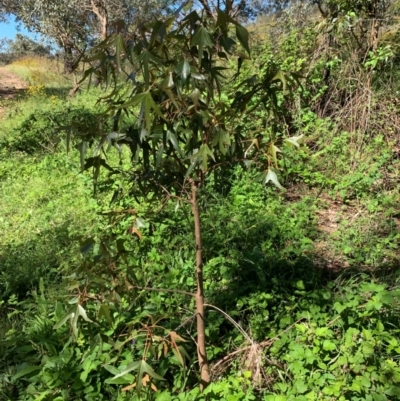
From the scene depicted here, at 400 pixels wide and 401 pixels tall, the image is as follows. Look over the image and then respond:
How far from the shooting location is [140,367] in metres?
1.59

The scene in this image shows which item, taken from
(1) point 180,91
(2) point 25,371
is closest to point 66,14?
(2) point 25,371

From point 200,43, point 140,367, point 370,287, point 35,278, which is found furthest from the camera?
point 35,278

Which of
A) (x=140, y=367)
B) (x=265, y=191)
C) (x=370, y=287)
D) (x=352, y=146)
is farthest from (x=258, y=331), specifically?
(x=352, y=146)

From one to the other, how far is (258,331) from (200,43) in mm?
1730

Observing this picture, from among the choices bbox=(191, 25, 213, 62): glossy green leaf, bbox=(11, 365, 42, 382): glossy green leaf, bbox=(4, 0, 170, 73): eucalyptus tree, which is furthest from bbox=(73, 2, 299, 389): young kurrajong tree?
bbox=(4, 0, 170, 73): eucalyptus tree

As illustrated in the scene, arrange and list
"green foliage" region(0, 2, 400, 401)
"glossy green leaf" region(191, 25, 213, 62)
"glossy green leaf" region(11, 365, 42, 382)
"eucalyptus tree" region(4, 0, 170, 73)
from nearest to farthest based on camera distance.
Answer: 1. "glossy green leaf" region(191, 25, 213, 62)
2. "green foliage" region(0, 2, 400, 401)
3. "glossy green leaf" region(11, 365, 42, 382)
4. "eucalyptus tree" region(4, 0, 170, 73)

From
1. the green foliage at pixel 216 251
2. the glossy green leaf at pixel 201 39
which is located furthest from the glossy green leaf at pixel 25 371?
the glossy green leaf at pixel 201 39

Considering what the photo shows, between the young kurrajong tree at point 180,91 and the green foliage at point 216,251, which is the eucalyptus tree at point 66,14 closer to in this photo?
the green foliage at point 216,251

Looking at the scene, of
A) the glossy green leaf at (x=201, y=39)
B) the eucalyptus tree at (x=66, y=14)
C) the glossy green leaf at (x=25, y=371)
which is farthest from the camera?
the eucalyptus tree at (x=66, y=14)

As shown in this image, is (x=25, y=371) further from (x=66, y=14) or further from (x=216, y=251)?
(x=66, y=14)

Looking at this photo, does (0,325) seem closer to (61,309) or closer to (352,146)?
(61,309)

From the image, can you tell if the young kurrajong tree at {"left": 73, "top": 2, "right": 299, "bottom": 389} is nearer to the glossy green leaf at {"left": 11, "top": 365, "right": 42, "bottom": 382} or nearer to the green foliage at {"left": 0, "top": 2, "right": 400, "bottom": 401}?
the green foliage at {"left": 0, "top": 2, "right": 400, "bottom": 401}

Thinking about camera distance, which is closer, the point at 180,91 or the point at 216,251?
the point at 180,91

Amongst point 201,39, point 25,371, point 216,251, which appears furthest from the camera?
point 216,251
